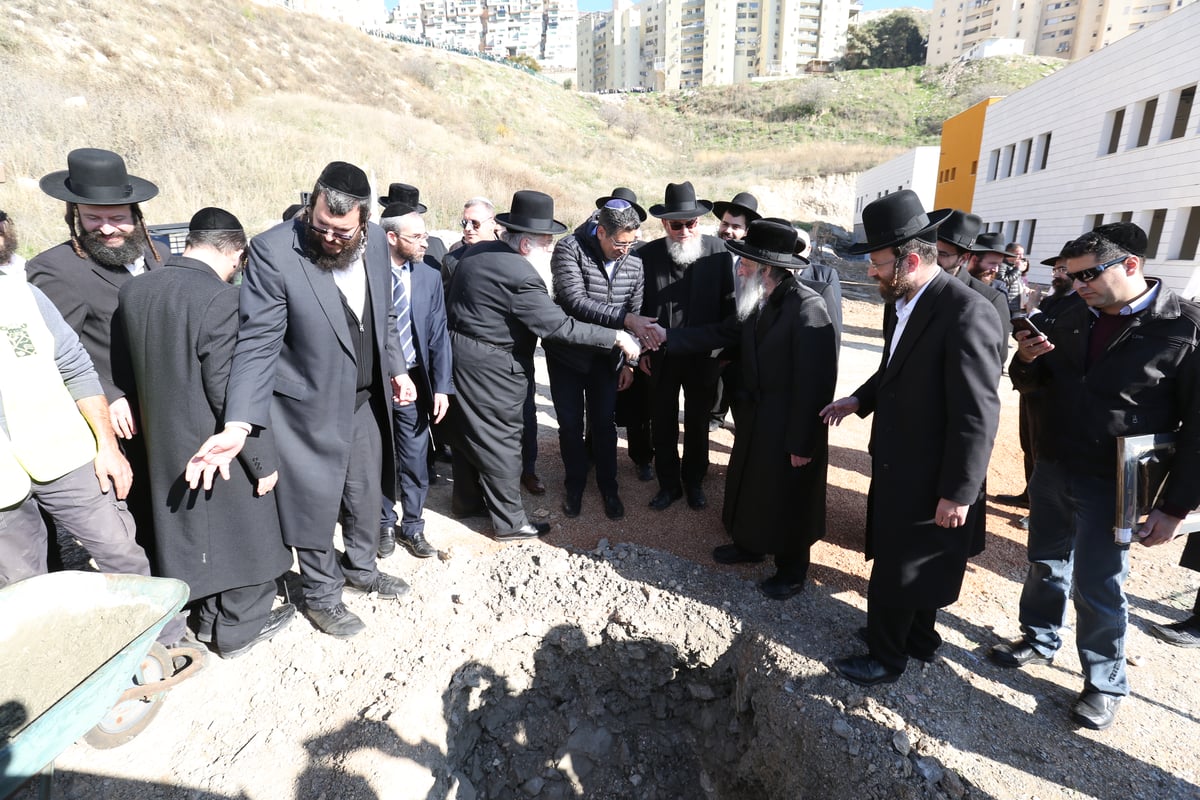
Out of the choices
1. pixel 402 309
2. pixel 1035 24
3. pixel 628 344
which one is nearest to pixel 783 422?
pixel 628 344

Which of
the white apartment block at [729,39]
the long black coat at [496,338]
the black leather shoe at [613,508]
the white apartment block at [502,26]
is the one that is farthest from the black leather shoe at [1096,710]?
the white apartment block at [502,26]

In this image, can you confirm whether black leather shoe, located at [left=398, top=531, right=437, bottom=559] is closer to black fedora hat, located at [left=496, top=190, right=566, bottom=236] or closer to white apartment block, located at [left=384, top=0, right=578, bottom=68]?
black fedora hat, located at [left=496, top=190, right=566, bottom=236]

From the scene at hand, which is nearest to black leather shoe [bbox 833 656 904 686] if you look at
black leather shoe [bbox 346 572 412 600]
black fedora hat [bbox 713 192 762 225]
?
black leather shoe [bbox 346 572 412 600]

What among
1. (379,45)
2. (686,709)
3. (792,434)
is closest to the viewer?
(792,434)

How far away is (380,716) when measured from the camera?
2787 millimetres

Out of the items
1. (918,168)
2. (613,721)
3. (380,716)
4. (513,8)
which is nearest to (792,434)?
(613,721)

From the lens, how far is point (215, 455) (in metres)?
2.59

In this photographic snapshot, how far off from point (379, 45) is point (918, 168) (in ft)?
111

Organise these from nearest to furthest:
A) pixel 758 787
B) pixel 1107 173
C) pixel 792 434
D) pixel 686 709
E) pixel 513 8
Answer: pixel 758 787 → pixel 792 434 → pixel 686 709 → pixel 1107 173 → pixel 513 8

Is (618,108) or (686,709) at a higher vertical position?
(618,108)

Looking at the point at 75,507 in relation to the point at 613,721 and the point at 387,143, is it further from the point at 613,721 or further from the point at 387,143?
the point at 387,143

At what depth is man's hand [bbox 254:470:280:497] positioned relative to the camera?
9.40 ft

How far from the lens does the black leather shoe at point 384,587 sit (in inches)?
140

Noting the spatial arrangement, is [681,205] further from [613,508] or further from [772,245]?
[613,508]
